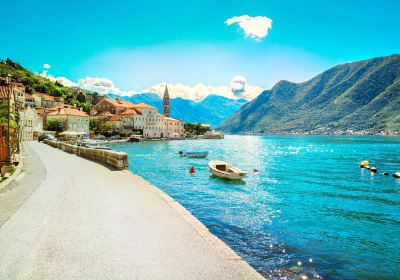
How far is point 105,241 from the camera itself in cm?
726

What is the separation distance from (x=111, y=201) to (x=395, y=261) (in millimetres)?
9816

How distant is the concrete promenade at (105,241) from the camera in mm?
5762

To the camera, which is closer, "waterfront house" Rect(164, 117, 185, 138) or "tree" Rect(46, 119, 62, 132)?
"tree" Rect(46, 119, 62, 132)

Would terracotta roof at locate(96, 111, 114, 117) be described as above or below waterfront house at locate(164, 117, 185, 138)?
above

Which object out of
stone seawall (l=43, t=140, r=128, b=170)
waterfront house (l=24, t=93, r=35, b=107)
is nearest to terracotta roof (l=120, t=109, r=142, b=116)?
waterfront house (l=24, t=93, r=35, b=107)

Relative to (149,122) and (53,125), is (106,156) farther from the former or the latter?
(149,122)

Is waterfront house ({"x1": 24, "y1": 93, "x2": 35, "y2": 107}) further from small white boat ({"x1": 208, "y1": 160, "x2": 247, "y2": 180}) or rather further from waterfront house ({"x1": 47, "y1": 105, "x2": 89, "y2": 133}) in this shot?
small white boat ({"x1": 208, "y1": 160, "x2": 247, "y2": 180})

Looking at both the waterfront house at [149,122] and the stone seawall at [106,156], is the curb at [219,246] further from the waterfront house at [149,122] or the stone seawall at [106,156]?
the waterfront house at [149,122]

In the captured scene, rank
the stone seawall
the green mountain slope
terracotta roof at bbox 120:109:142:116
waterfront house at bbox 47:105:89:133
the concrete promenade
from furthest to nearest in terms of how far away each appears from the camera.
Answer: the green mountain slope, terracotta roof at bbox 120:109:142:116, waterfront house at bbox 47:105:89:133, the stone seawall, the concrete promenade

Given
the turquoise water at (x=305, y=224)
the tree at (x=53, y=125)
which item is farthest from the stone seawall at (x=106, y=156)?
the tree at (x=53, y=125)

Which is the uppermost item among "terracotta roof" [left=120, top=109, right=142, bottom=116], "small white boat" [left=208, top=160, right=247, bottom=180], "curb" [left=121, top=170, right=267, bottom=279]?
"terracotta roof" [left=120, top=109, right=142, bottom=116]

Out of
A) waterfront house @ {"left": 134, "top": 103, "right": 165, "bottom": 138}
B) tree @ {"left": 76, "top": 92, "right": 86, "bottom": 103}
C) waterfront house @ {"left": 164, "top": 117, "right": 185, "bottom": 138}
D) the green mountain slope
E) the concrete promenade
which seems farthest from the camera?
tree @ {"left": 76, "top": 92, "right": 86, "bottom": 103}

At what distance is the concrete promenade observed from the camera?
18.9 feet

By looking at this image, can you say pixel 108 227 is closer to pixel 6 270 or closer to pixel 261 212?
pixel 6 270
